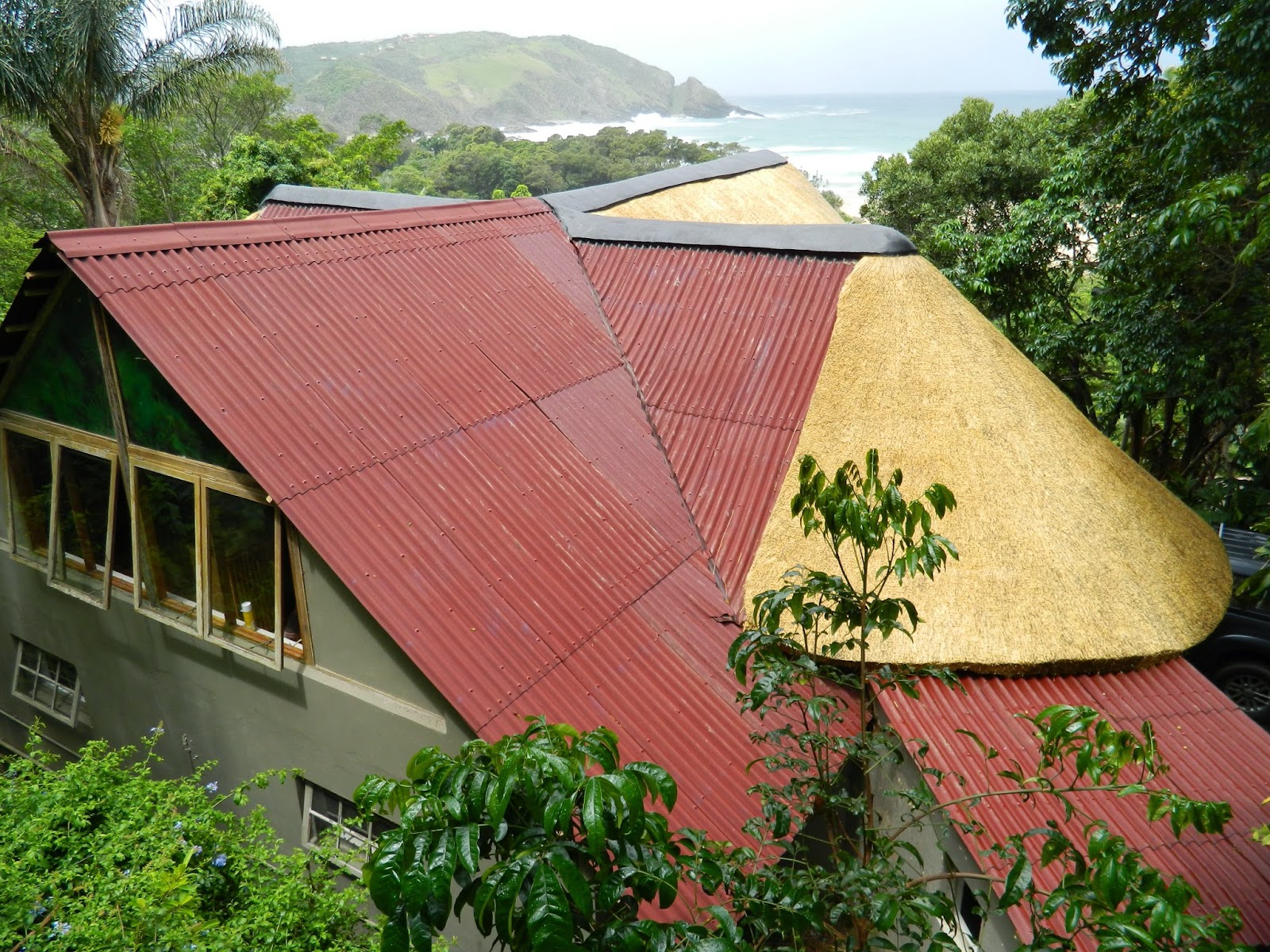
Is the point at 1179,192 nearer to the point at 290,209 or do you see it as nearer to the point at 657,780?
the point at 657,780

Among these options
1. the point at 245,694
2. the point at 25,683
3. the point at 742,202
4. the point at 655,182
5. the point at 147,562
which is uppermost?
the point at 655,182

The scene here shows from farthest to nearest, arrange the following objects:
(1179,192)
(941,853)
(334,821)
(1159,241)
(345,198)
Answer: (345,198), (1159,241), (1179,192), (334,821), (941,853)

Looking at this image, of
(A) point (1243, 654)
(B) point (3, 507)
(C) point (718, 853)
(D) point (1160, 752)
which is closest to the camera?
(C) point (718, 853)

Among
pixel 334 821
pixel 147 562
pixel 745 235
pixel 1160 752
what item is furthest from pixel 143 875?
pixel 745 235

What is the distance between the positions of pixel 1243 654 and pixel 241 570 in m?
→ 12.4

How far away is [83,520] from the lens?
9469 mm

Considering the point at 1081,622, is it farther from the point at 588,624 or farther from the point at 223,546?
the point at 223,546

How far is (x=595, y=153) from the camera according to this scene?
107188 mm

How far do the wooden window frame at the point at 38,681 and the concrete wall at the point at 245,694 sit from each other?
126mm

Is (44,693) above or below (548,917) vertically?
below

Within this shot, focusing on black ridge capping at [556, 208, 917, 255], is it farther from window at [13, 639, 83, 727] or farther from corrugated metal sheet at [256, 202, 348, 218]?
window at [13, 639, 83, 727]

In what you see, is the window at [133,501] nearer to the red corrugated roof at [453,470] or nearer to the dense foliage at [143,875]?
the red corrugated roof at [453,470]

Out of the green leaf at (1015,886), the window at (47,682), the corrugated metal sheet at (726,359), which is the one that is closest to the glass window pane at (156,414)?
the window at (47,682)

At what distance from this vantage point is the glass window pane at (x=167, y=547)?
333 inches
